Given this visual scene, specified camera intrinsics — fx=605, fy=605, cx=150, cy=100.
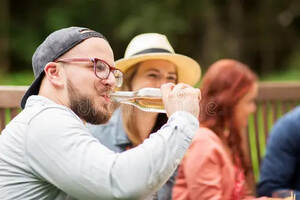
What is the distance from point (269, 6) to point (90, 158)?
39.5ft

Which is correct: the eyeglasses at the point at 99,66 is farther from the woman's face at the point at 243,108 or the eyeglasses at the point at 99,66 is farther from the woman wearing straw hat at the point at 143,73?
the woman's face at the point at 243,108

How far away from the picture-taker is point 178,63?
10.1 ft

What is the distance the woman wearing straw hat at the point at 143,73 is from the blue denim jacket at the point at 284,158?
0.74 m

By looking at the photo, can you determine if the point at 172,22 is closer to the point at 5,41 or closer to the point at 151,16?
the point at 151,16

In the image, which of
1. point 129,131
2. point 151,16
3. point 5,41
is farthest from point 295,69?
point 129,131

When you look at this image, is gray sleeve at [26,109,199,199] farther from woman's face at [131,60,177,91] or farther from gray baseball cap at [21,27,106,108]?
woman's face at [131,60,177,91]

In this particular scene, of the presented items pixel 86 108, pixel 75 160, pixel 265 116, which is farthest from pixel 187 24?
pixel 75 160

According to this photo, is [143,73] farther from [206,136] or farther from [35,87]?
[35,87]

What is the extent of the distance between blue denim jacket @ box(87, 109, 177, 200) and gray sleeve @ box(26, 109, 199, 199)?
54.3 inches

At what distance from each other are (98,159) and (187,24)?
11307 mm

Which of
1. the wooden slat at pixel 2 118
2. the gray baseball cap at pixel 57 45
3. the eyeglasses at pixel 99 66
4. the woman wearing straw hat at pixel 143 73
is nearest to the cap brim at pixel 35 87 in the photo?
the gray baseball cap at pixel 57 45

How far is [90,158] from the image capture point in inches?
62.8

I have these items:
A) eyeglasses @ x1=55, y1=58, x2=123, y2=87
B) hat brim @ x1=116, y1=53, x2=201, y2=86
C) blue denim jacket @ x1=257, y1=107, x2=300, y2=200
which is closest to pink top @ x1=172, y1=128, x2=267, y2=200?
hat brim @ x1=116, y1=53, x2=201, y2=86

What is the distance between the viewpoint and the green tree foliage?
469 inches
